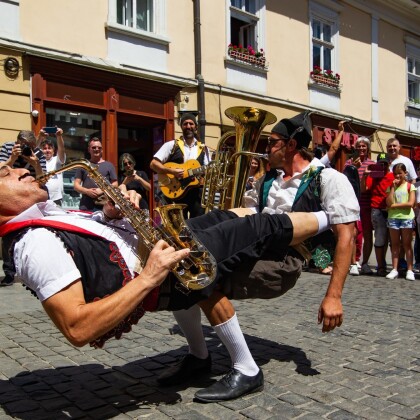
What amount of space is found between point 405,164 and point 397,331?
436 centimetres

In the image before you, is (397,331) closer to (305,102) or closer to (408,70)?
(305,102)

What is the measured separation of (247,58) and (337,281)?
1035 centimetres

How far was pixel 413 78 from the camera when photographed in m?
18.0

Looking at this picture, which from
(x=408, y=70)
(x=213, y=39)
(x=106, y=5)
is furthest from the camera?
(x=408, y=70)

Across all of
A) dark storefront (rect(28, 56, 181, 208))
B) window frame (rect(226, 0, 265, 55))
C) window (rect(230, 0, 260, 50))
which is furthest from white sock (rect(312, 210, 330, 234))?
window frame (rect(226, 0, 265, 55))

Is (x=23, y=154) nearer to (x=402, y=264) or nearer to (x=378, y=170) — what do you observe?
(x=378, y=170)

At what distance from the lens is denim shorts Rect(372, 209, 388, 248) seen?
7.93 meters

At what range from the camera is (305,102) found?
14117mm

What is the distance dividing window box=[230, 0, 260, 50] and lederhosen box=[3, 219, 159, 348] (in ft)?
35.8

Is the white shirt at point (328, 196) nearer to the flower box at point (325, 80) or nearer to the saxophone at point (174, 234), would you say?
the saxophone at point (174, 234)

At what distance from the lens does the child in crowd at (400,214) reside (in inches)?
296

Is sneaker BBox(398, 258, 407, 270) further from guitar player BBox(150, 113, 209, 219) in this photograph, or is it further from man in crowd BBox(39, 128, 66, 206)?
man in crowd BBox(39, 128, 66, 206)

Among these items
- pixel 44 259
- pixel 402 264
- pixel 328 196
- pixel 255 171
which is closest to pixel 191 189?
pixel 255 171

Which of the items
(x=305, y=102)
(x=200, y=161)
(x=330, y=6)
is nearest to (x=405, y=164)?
(x=200, y=161)
